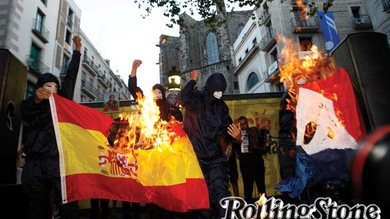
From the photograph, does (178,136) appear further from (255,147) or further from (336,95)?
(336,95)

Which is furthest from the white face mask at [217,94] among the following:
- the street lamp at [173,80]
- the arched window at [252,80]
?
the arched window at [252,80]

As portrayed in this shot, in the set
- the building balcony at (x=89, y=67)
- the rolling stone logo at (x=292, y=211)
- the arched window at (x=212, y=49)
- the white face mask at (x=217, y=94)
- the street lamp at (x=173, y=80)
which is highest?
the arched window at (x=212, y=49)

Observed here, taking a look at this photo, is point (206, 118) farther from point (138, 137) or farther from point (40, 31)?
point (40, 31)

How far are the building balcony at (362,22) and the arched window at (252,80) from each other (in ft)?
34.2

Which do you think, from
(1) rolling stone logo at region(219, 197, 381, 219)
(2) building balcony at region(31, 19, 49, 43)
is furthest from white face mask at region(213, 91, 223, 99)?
(2) building balcony at region(31, 19, 49, 43)

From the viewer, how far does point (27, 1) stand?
70.2 ft

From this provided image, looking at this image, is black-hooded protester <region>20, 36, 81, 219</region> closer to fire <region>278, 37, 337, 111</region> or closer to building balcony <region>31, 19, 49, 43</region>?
fire <region>278, 37, 337, 111</region>

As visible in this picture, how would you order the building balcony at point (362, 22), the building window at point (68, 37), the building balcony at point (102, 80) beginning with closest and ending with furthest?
the building balcony at point (362, 22), the building window at point (68, 37), the building balcony at point (102, 80)

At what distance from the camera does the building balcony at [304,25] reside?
24.7 m

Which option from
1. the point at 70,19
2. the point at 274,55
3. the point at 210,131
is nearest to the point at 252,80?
the point at 274,55

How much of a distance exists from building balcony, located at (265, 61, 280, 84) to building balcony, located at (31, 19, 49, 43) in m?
20.0

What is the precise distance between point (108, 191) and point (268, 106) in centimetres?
432

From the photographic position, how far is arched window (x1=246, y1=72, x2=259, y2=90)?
103 ft

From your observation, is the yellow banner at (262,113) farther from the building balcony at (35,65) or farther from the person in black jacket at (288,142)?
the building balcony at (35,65)
